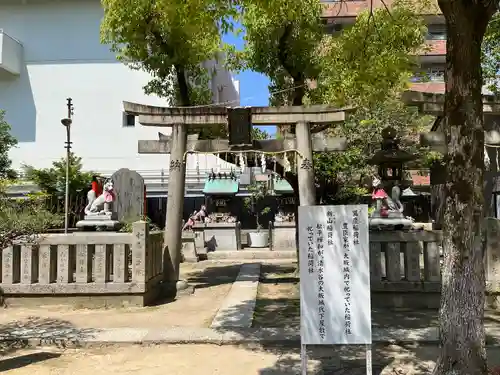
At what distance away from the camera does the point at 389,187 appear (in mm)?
9359

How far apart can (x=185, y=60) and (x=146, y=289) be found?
236 inches

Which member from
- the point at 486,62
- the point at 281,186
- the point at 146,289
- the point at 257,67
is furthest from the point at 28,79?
the point at 486,62

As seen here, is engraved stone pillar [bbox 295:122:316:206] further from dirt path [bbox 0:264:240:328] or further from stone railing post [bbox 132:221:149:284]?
stone railing post [bbox 132:221:149:284]

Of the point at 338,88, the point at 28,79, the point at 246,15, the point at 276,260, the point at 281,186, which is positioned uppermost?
the point at 28,79

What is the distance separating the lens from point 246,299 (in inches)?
324

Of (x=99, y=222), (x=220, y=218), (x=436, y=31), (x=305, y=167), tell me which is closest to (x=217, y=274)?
(x=99, y=222)

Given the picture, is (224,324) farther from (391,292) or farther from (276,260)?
(276,260)

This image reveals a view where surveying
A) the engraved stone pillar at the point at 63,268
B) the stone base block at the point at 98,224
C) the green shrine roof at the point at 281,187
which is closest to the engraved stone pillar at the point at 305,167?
the stone base block at the point at 98,224

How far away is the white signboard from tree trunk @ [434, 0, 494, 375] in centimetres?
71

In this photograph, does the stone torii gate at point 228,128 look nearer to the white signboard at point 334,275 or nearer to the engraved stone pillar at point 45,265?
the engraved stone pillar at point 45,265

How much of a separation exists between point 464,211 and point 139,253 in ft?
18.5

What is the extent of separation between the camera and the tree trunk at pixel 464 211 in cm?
376

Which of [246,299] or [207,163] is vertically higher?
[207,163]

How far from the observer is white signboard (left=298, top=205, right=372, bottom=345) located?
13.6 feet
